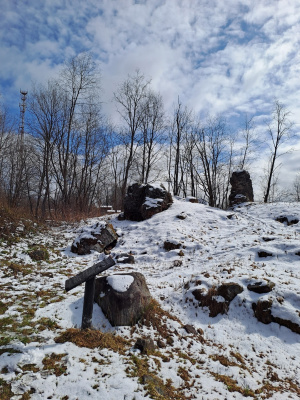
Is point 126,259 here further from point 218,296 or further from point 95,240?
point 218,296

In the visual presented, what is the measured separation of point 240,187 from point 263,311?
16171mm

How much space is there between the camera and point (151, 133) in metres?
24.8

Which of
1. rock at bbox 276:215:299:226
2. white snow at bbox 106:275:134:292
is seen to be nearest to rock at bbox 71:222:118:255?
white snow at bbox 106:275:134:292

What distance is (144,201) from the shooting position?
Result: 585 inches

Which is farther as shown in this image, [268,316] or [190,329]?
[268,316]

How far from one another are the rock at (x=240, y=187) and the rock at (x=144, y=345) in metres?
Result: 17.4

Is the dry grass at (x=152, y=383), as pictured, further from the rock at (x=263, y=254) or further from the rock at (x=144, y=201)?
the rock at (x=144, y=201)

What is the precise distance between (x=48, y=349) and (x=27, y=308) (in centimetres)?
175

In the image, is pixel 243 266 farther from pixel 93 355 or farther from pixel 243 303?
pixel 93 355

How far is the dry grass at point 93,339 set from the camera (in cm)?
370

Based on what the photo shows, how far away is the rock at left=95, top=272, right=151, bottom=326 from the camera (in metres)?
4.54

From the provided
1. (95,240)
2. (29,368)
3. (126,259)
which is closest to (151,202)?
(95,240)

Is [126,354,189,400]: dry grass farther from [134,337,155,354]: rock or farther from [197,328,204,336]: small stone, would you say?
[197,328,204,336]: small stone

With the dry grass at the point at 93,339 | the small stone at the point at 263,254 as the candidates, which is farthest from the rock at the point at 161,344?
the small stone at the point at 263,254
